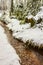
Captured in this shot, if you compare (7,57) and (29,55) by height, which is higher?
(7,57)

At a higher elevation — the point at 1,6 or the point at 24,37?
the point at 24,37

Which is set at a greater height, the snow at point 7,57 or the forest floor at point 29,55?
the snow at point 7,57

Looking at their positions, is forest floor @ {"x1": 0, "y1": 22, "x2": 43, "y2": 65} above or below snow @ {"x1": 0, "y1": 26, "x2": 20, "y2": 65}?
below

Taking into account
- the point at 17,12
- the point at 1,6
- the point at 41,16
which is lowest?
the point at 1,6

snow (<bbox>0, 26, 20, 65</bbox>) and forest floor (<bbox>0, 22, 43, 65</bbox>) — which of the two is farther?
forest floor (<bbox>0, 22, 43, 65</bbox>)

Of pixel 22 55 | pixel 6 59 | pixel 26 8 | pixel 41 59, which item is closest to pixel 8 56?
pixel 6 59

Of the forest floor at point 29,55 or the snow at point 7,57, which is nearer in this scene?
the snow at point 7,57

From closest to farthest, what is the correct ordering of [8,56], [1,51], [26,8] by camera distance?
[8,56], [1,51], [26,8]

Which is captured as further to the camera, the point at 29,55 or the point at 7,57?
the point at 29,55

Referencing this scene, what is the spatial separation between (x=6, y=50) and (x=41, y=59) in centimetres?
164

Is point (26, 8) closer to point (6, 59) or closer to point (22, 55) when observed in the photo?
point (22, 55)

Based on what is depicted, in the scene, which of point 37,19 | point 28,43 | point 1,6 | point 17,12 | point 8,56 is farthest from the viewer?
point 1,6

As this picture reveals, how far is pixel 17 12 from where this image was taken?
17141 millimetres

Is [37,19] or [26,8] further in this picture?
[26,8]
